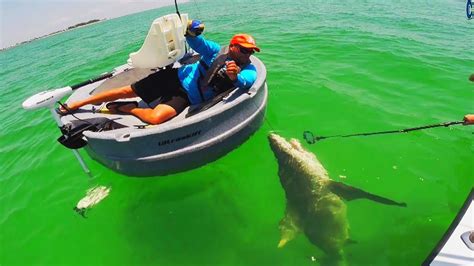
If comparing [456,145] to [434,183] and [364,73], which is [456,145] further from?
[364,73]

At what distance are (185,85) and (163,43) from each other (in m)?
0.79

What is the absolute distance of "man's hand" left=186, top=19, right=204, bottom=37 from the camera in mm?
5070

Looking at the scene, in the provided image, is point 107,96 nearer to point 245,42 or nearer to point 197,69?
point 197,69

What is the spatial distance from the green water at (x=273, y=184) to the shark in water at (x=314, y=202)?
0.13 meters

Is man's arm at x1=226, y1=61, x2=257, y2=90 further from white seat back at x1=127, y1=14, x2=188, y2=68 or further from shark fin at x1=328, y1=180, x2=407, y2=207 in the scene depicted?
shark fin at x1=328, y1=180, x2=407, y2=207

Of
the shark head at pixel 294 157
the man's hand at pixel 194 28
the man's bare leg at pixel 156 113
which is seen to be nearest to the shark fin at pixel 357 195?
the shark head at pixel 294 157

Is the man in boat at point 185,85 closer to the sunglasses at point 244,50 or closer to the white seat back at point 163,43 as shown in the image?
the sunglasses at point 244,50

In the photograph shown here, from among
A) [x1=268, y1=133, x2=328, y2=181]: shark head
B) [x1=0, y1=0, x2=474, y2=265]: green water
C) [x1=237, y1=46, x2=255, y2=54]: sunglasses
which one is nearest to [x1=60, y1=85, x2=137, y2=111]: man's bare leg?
[x1=0, y1=0, x2=474, y2=265]: green water

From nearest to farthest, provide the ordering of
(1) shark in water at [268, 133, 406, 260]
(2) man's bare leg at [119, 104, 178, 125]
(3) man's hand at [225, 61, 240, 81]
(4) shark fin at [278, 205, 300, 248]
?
(1) shark in water at [268, 133, 406, 260] → (4) shark fin at [278, 205, 300, 248] → (3) man's hand at [225, 61, 240, 81] → (2) man's bare leg at [119, 104, 178, 125]

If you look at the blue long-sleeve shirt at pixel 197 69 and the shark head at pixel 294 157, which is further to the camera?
the blue long-sleeve shirt at pixel 197 69

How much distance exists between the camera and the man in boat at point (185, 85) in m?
5.09

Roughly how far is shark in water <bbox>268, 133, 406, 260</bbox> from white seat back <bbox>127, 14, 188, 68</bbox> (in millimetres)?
2504

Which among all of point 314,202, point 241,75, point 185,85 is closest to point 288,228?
point 314,202

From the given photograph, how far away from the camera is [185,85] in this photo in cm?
Answer: 543
